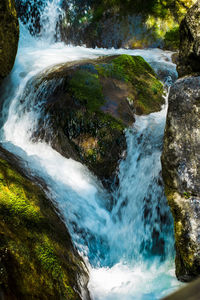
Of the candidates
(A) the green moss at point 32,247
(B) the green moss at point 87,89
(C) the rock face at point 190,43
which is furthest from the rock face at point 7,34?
(C) the rock face at point 190,43

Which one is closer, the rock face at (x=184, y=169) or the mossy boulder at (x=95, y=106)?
the rock face at (x=184, y=169)

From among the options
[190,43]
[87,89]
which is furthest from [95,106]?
[190,43]

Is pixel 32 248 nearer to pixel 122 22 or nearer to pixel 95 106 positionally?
pixel 95 106

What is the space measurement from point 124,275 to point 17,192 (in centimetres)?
207

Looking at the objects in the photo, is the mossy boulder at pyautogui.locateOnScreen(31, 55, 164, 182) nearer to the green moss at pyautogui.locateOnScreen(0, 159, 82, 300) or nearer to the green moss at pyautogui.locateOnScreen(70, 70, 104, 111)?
the green moss at pyautogui.locateOnScreen(70, 70, 104, 111)

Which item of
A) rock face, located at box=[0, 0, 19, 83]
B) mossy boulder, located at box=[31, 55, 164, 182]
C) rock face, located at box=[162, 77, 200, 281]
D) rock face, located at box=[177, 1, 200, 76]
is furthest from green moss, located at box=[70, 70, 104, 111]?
rock face, located at box=[162, 77, 200, 281]

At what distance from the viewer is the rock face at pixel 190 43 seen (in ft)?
12.0

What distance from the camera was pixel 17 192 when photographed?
331 cm

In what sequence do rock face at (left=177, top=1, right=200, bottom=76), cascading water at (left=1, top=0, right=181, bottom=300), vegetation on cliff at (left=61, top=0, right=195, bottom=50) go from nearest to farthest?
rock face at (left=177, top=1, right=200, bottom=76) < cascading water at (left=1, top=0, right=181, bottom=300) < vegetation on cliff at (left=61, top=0, right=195, bottom=50)

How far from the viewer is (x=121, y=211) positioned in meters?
5.05

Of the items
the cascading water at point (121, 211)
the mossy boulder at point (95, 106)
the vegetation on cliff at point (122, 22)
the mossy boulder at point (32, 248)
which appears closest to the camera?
the mossy boulder at point (32, 248)

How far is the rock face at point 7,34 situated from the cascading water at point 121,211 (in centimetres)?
114

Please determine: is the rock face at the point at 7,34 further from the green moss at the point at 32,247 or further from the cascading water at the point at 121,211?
the green moss at the point at 32,247

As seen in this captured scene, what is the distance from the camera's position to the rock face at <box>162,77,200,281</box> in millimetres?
3328
